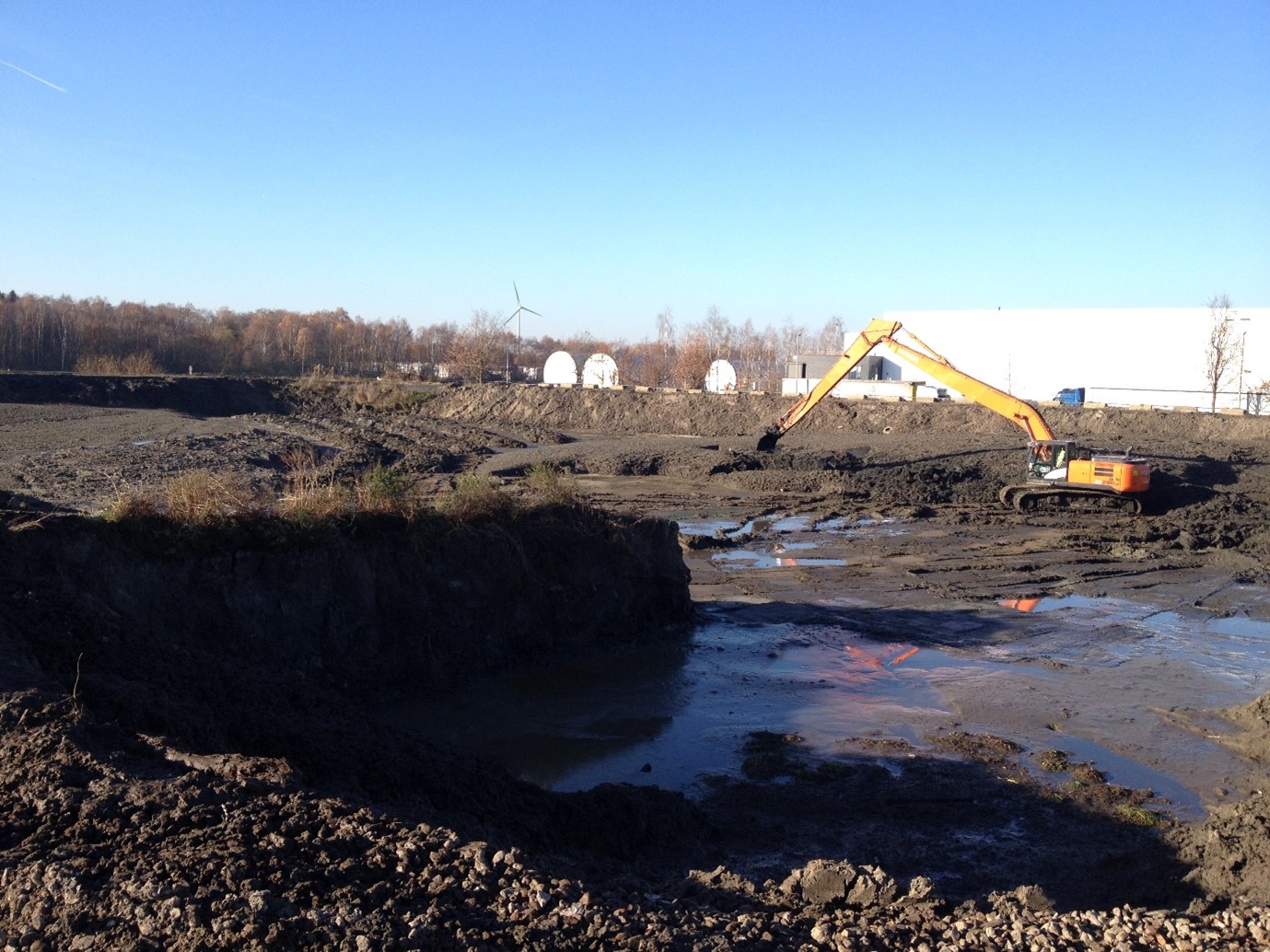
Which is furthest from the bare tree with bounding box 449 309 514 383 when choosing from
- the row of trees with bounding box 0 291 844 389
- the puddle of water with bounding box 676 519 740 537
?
the puddle of water with bounding box 676 519 740 537

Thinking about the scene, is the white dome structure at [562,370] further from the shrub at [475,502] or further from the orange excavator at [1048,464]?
the shrub at [475,502]

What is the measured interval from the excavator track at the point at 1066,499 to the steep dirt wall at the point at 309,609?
15.2m

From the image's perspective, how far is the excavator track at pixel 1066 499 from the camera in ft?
88.0

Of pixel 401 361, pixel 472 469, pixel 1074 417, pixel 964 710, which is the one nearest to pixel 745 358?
pixel 401 361

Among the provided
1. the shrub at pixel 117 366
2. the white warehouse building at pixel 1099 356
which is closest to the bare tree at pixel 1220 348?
the white warehouse building at pixel 1099 356

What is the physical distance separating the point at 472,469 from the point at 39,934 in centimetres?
3037

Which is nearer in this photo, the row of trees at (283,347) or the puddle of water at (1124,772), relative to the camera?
the puddle of water at (1124,772)

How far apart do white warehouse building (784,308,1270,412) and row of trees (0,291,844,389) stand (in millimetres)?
16953

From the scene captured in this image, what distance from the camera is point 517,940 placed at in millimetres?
4832

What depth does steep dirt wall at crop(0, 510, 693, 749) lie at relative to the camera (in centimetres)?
813

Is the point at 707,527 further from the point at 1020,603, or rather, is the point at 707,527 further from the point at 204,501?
the point at 204,501

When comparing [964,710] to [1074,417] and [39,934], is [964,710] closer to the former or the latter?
[39,934]

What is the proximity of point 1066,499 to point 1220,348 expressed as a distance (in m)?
27.1

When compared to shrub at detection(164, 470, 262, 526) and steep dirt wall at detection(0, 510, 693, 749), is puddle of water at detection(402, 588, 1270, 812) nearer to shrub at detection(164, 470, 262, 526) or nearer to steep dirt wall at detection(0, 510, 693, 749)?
steep dirt wall at detection(0, 510, 693, 749)
